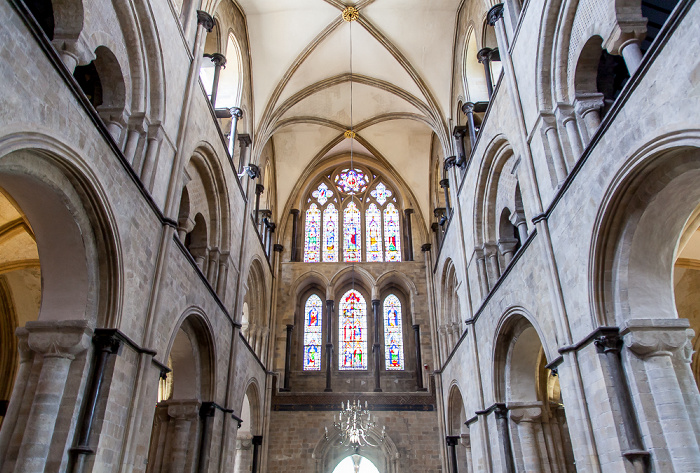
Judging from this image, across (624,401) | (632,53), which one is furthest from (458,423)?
(632,53)

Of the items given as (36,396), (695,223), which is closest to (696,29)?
(695,223)

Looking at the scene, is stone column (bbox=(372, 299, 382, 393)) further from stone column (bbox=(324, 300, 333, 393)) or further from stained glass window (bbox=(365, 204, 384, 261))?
stained glass window (bbox=(365, 204, 384, 261))

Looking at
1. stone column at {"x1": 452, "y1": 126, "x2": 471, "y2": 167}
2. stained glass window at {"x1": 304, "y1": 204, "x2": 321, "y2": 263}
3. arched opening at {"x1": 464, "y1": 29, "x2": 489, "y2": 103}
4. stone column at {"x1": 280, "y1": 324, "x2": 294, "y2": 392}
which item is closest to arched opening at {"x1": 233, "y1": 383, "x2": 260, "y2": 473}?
stone column at {"x1": 280, "y1": 324, "x2": 294, "y2": 392}

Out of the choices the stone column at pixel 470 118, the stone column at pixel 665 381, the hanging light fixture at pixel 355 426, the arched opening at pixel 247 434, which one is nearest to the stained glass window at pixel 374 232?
the hanging light fixture at pixel 355 426

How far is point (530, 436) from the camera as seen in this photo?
10391 mm

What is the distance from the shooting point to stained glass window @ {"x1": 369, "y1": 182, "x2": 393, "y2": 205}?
22109mm

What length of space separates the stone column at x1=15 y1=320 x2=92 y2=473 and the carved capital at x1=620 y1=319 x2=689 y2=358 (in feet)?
22.4

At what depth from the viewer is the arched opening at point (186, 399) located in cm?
1068

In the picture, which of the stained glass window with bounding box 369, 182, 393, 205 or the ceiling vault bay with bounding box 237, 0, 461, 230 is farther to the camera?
the stained glass window with bounding box 369, 182, 393, 205

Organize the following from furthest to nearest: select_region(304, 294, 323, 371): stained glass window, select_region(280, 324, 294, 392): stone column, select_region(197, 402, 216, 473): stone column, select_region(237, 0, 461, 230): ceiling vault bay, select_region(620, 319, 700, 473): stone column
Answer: select_region(304, 294, 323, 371): stained glass window → select_region(280, 324, 294, 392): stone column → select_region(237, 0, 461, 230): ceiling vault bay → select_region(197, 402, 216, 473): stone column → select_region(620, 319, 700, 473): stone column

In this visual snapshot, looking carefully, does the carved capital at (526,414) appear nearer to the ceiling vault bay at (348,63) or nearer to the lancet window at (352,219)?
the ceiling vault bay at (348,63)

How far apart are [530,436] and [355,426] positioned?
5.06 meters

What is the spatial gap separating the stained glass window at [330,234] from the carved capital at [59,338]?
45.9 ft

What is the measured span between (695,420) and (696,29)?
419 cm
